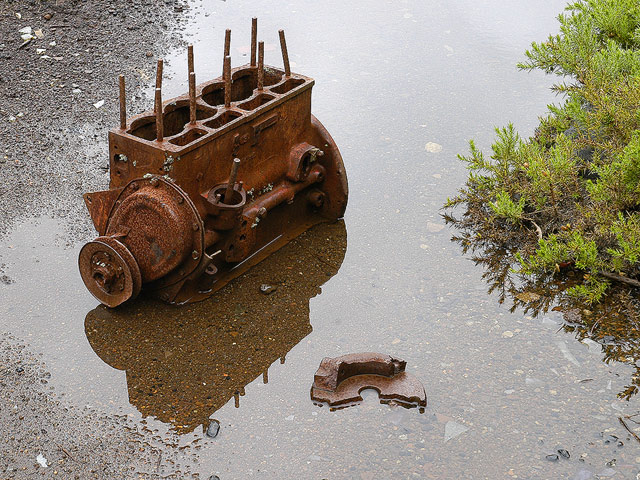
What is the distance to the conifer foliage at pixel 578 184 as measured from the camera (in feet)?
14.9

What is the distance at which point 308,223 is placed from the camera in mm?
5195

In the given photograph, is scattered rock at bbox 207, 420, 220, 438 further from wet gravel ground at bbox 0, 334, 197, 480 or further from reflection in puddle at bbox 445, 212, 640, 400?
reflection in puddle at bbox 445, 212, 640, 400

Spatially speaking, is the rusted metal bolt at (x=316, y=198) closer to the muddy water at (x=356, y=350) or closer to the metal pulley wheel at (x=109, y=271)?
the muddy water at (x=356, y=350)

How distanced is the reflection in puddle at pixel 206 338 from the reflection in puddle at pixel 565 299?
105cm

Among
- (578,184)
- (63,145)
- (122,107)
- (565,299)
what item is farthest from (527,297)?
(63,145)

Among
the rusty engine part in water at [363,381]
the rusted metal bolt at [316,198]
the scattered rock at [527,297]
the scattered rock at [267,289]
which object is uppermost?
the rusted metal bolt at [316,198]

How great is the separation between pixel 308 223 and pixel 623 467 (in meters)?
2.57

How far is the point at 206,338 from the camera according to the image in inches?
164

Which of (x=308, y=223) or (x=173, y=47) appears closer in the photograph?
(x=308, y=223)

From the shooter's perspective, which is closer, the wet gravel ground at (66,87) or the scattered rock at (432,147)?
the wet gravel ground at (66,87)

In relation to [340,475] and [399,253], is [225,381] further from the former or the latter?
[399,253]

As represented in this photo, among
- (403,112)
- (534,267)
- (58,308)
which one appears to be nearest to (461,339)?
(534,267)

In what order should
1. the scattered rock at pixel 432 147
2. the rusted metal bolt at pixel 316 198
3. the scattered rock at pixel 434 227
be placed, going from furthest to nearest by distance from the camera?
the scattered rock at pixel 432 147, the scattered rock at pixel 434 227, the rusted metal bolt at pixel 316 198

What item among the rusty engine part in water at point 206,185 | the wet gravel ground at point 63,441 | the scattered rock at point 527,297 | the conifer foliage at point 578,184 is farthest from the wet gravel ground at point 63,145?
the conifer foliage at point 578,184
